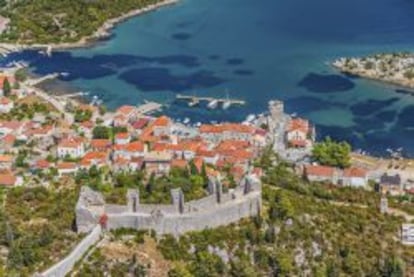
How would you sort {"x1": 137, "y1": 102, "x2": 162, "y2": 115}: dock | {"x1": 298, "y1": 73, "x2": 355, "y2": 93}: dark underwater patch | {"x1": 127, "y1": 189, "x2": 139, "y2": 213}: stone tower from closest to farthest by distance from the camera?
{"x1": 127, "y1": 189, "x2": 139, "y2": 213}: stone tower, {"x1": 137, "y1": 102, "x2": 162, "y2": 115}: dock, {"x1": 298, "y1": 73, "x2": 355, "y2": 93}: dark underwater patch

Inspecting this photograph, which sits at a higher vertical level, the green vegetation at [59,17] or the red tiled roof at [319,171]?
the green vegetation at [59,17]

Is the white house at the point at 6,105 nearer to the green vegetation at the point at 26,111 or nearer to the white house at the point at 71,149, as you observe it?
the green vegetation at the point at 26,111

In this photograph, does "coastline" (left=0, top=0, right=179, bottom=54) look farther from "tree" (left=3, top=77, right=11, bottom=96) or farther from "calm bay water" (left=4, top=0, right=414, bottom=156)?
"tree" (left=3, top=77, right=11, bottom=96)

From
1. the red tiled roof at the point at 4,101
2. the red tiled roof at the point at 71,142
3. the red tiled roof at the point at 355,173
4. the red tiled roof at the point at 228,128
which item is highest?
the red tiled roof at the point at 4,101

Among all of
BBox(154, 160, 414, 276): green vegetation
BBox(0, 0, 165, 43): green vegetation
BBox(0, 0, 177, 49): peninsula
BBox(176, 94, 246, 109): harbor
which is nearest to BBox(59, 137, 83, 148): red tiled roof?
BBox(154, 160, 414, 276): green vegetation

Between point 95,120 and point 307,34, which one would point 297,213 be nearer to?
point 95,120

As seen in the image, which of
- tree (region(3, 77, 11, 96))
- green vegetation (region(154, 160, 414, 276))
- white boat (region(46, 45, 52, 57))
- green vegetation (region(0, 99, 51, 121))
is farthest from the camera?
white boat (region(46, 45, 52, 57))

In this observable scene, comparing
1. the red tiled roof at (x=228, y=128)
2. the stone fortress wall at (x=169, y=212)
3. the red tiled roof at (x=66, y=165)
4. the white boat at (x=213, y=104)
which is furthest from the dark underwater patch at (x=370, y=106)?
the stone fortress wall at (x=169, y=212)
